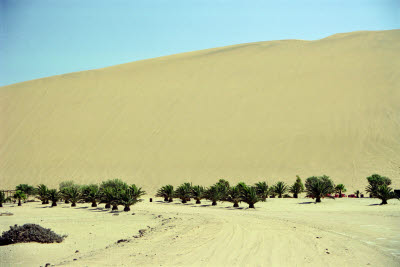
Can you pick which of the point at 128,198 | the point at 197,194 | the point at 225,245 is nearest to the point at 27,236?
the point at 225,245

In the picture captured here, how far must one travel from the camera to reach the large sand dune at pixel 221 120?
35688 mm

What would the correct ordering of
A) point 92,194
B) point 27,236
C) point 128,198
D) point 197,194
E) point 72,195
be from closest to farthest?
point 27,236 → point 128,198 → point 92,194 → point 72,195 → point 197,194

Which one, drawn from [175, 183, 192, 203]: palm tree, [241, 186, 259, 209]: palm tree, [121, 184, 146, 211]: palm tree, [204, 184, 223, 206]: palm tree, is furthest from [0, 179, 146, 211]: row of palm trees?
[241, 186, 259, 209]: palm tree

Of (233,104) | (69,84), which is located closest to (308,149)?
(233,104)

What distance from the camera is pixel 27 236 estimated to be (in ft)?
31.6

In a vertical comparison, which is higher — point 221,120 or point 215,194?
point 221,120

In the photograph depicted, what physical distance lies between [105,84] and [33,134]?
14.2 metres

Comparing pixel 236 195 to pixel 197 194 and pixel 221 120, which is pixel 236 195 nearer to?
pixel 197 194

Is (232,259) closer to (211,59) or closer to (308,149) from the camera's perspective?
(308,149)

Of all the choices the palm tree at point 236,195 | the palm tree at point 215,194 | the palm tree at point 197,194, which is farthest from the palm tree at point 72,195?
the palm tree at point 236,195

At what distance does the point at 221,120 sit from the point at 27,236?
1366 inches

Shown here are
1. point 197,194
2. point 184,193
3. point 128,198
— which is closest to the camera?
point 128,198

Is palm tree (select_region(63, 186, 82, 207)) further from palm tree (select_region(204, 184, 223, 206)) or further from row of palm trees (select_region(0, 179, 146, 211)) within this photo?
palm tree (select_region(204, 184, 223, 206))

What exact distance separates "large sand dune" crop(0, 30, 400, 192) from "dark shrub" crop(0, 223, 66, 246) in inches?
960
